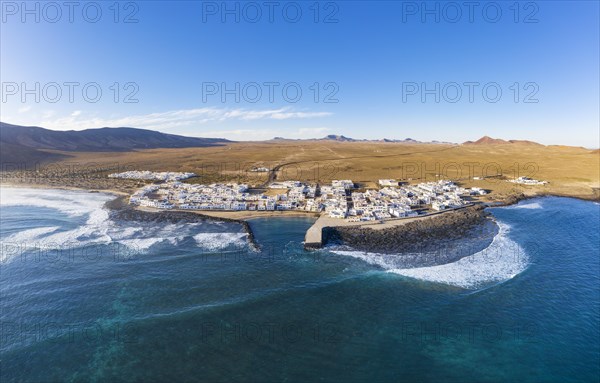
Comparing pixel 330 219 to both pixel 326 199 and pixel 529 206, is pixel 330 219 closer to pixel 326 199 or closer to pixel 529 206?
pixel 326 199

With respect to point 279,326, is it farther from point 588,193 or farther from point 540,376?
point 588,193

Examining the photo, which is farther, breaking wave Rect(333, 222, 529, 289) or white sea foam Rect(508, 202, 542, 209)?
white sea foam Rect(508, 202, 542, 209)

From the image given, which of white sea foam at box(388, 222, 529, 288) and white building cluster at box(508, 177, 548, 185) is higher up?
white building cluster at box(508, 177, 548, 185)

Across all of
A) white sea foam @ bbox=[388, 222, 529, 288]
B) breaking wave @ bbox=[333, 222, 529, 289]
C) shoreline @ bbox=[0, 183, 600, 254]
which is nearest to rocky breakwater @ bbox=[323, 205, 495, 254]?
shoreline @ bbox=[0, 183, 600, 254]

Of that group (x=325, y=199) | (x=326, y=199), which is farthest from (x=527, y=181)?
(x=325, y=199)

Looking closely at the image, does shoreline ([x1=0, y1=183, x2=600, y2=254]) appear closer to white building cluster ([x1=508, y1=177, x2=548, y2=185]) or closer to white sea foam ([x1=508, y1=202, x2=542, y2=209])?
white sea foam ([x1=508, y1=202, x2=542, y2=209])


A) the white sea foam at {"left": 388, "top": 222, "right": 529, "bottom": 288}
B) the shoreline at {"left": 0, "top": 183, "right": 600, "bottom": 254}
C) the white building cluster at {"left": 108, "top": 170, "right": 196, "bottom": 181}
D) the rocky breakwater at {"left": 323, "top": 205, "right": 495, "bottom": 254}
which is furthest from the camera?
the white building cluster at {"left": 108, "top": 170, "right": 196, "bottom": 181}
